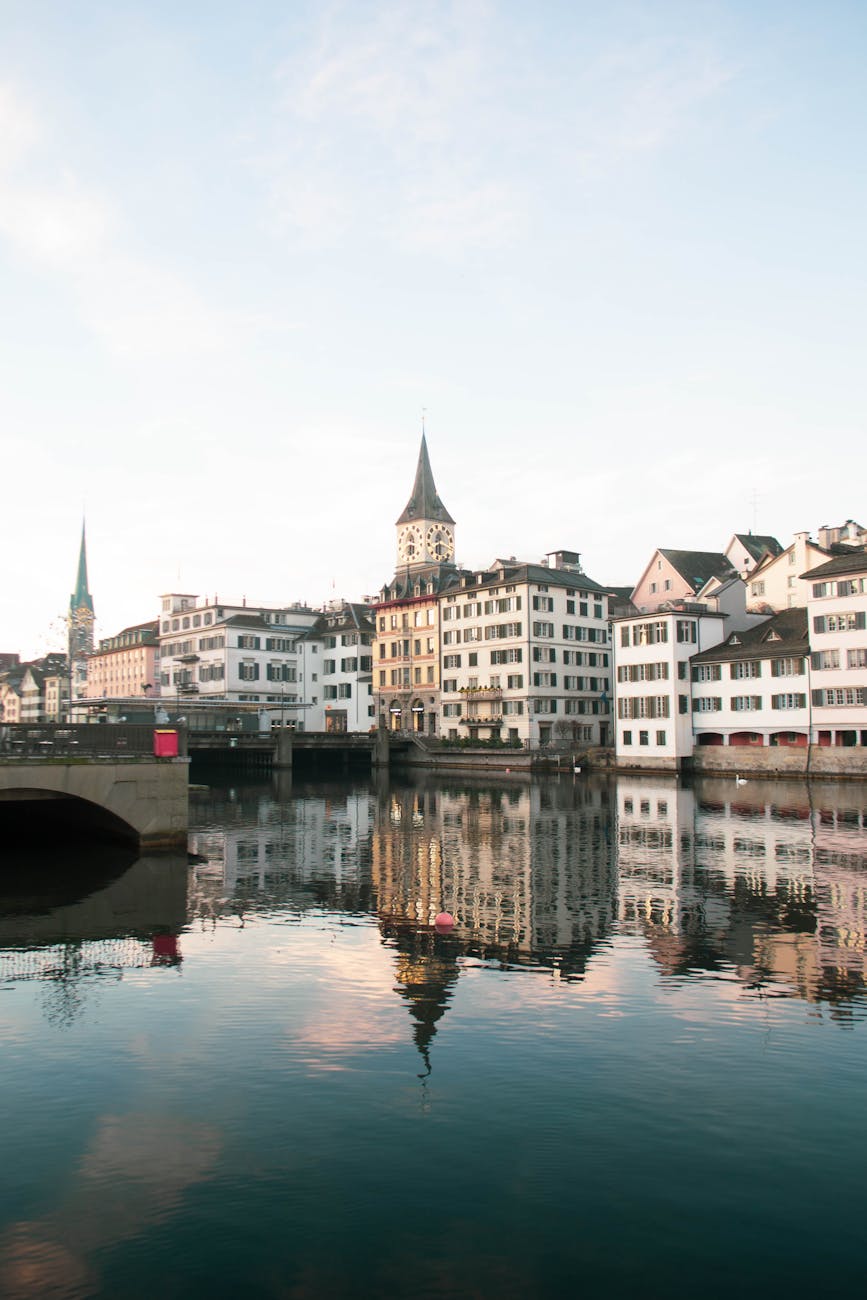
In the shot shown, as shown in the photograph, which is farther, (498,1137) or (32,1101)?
(32,1101)

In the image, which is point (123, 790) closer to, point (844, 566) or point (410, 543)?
point (844, 566)

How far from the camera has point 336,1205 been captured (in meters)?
11.4

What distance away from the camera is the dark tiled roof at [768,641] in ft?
296

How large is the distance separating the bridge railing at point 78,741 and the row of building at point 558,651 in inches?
2521

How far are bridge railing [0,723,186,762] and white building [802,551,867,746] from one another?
205ft

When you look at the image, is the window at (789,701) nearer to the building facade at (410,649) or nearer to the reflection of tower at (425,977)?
the building facade at (410,649)

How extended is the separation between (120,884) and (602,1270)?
2557cm

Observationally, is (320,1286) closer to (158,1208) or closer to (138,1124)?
(158,1208)

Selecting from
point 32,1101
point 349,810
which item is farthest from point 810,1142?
point 349,810

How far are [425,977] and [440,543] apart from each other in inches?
6462

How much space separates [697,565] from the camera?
12612 centimetres

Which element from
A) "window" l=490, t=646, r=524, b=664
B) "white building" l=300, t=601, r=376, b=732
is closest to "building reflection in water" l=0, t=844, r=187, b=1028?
"window" l=490, t=646, r=524, b=664

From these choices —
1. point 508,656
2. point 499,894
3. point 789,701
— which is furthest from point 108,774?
point 508,656

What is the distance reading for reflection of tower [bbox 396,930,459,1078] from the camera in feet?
57.1
